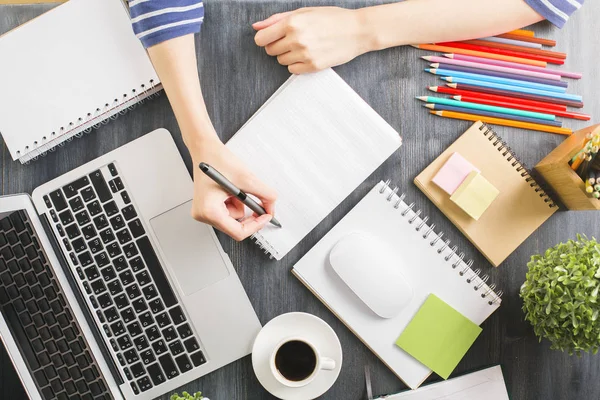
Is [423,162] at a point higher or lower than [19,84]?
lower

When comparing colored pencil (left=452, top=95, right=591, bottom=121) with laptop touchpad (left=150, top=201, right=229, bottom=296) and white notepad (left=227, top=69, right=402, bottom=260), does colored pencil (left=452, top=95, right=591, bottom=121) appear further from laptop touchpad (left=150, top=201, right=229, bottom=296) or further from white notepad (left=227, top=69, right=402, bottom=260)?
laptop touchpad (left=150, top=201, right=229, bottom=296)

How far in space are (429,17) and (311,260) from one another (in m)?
0.48

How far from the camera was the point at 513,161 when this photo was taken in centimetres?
84

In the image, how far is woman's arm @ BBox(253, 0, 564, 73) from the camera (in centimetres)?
81

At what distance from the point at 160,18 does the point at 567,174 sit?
0.72 meters

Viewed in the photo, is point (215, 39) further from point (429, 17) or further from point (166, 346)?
point (166, 346)

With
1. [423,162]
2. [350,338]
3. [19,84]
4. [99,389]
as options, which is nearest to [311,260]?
[350,338]

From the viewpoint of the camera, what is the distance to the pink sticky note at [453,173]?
2.73ft

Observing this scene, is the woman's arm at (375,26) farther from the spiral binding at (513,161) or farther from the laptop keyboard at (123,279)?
the laptop keyboard at (123,279)

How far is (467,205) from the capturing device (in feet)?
2.68

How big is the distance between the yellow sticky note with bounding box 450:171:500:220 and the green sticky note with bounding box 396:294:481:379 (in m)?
0.17

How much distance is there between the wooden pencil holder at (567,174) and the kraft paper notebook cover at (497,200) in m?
0.02

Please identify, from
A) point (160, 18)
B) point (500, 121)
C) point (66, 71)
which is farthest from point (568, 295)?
point (66, 71)

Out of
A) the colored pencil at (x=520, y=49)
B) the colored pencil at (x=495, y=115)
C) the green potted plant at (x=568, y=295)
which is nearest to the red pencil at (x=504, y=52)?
the colored pencil at (x=520, y=49)
